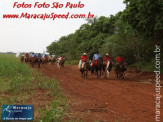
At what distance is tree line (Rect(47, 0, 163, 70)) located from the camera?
17.3 metres

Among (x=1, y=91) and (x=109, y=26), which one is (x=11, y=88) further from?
(x=109, y=26)

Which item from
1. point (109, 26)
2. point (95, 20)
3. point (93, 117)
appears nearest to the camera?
point (93, 117)

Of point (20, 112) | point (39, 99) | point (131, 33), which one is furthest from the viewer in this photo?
point (131, 33)

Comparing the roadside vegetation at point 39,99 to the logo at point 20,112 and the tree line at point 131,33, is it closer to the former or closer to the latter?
the logo at point 20,112

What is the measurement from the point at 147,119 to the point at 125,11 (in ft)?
46.4

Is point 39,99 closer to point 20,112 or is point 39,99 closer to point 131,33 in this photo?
point 20,112

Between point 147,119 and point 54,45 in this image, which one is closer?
point 147,119

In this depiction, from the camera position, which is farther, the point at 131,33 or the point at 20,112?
the point at 131,33

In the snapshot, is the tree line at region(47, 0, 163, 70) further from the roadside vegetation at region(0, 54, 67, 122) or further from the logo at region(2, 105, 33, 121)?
the logo at region(2, 105, 33, 121)

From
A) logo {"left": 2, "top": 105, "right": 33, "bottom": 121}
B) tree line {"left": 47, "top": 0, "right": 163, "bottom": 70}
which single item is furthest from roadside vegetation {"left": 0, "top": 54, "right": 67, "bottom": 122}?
tree line {"left": 47, "top": 0, "right": 163, "bottom": 70}

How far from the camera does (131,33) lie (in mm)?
25375

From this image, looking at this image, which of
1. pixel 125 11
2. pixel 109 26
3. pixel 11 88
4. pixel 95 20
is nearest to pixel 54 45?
pixel 95 20

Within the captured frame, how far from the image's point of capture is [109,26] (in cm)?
4312

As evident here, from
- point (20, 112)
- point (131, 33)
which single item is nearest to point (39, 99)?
point (20, 112)
